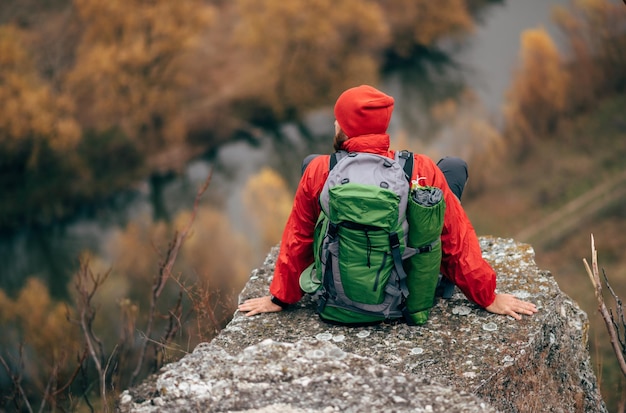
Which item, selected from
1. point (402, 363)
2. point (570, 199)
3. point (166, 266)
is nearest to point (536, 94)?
point (570, 199)

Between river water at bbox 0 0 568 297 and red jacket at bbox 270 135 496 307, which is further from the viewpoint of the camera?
river water at bbox 0 0 568 297

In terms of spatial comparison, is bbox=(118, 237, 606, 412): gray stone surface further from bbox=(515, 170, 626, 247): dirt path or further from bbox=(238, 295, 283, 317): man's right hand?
bbox=(515, 170, 626, 247): dirt path

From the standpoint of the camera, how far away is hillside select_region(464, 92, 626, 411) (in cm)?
1384

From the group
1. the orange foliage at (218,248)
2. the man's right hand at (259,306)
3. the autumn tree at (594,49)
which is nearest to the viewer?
the man's right hand at (259,306)

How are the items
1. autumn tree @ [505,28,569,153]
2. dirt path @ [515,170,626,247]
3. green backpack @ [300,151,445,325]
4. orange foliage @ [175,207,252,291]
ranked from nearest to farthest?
green backpack @ [300,151,445,325], orange foliage @ [175,207,252,291], dirt path @ [515,170,626,247], autumn tree @ [505,28,569,153]

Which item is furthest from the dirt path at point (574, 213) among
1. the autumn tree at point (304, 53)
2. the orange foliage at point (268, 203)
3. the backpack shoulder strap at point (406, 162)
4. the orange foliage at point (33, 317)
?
the backpack shoulder strap at point (406, 162)

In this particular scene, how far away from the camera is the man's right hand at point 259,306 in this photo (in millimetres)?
4270

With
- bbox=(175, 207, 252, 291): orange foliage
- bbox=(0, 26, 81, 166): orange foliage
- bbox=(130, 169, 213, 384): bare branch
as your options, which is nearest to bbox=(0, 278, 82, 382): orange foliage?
bbox=(175, 207, 252, 291): orange foliage

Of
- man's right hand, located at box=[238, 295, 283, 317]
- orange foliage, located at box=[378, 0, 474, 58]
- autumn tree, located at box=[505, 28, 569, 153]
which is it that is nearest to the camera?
man's right hand, located at box=[238, 295, 283, 317]

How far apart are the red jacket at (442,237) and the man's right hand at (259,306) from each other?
0.13m

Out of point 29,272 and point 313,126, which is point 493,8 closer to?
point 313,126

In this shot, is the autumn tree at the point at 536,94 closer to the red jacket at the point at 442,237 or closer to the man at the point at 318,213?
the man at the point at 318,213

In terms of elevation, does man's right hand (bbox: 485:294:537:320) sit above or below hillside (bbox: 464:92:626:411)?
above

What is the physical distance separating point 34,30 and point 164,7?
334 centimetres
